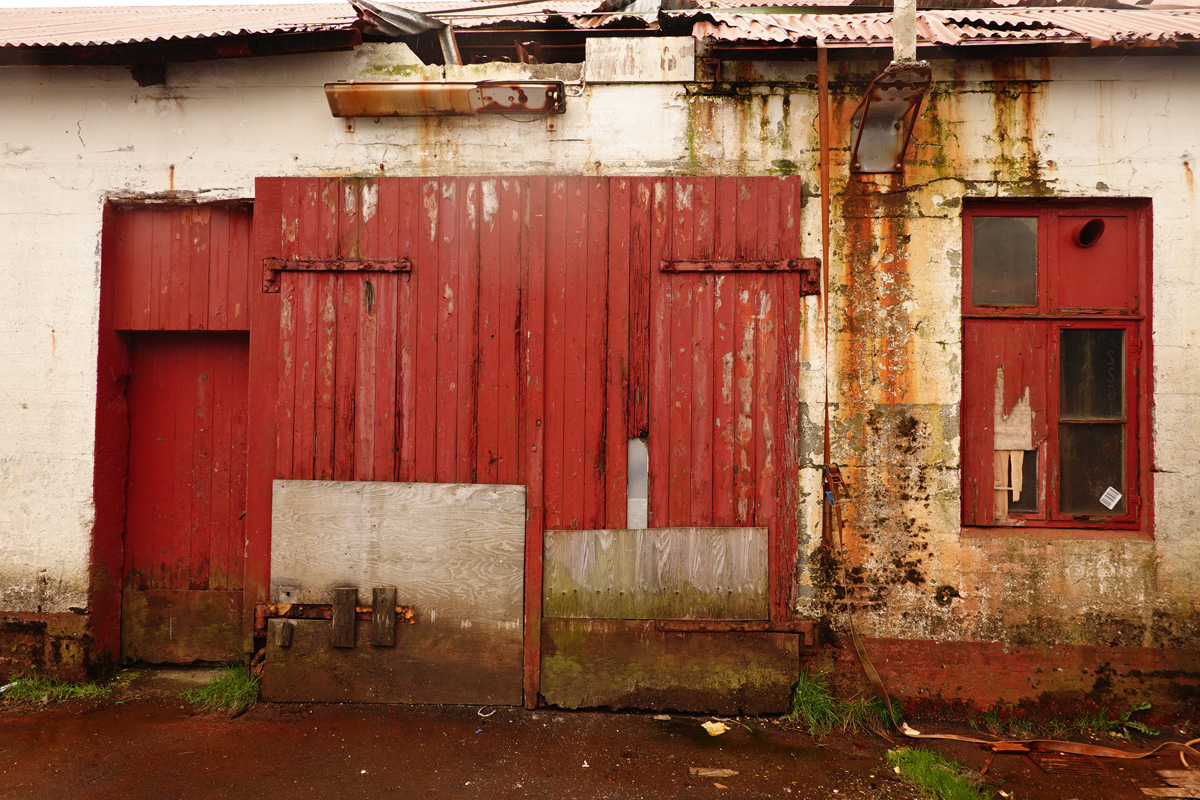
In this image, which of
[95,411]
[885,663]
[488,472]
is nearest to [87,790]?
[95,411]

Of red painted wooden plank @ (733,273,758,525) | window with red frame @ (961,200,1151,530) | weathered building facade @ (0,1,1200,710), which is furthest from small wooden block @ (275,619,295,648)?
window with red frame @ (961,200,1151,530)

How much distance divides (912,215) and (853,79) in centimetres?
89

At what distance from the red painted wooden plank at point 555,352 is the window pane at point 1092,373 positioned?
2990mm

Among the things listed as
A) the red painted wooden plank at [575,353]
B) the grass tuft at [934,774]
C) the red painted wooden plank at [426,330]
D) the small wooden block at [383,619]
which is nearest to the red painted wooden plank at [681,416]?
the red painted wooden plank at [575,353]

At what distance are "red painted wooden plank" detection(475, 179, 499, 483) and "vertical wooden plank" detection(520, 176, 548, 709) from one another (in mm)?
152

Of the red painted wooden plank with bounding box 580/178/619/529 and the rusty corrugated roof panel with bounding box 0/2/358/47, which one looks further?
the red painted wooden plank with bounding box 580/178/619/529

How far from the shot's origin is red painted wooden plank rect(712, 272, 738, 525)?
3658 millimetres

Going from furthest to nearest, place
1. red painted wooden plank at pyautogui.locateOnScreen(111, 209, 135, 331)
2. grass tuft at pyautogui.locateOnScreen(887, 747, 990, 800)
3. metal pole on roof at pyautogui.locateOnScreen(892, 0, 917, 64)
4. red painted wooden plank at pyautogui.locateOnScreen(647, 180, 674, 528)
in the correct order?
1. red painted wooden plank at pyautogui.locateOnScreen(111, 209, 135, 331)
2. red painted wooden plank at pyautogui.locateOnScreen(647, 180, 674, 528)
3. metal pole on roof at pyautogui.locateOnScreen(892, 0, 917, 64)
4. grass tuft at pyautogui.locateOnScreen(887, 747, 990, 800)

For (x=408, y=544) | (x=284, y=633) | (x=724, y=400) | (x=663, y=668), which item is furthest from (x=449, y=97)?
(x=663, y=668)

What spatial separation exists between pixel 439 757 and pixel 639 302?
268 cm

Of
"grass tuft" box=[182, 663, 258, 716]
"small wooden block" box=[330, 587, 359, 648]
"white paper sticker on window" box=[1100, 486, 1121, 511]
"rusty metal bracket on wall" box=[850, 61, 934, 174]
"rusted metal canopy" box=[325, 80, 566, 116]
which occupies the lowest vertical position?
"grass tuft" box=[182, 663, 258, 716]

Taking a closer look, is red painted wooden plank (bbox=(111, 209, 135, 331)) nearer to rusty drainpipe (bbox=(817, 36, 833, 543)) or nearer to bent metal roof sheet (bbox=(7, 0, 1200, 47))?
bent metal roof sheet (bbox=(7, 0, 1200, 47))

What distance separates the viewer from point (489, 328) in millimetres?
3734

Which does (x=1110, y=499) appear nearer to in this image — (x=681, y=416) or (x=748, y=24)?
(x=681, y=416)
